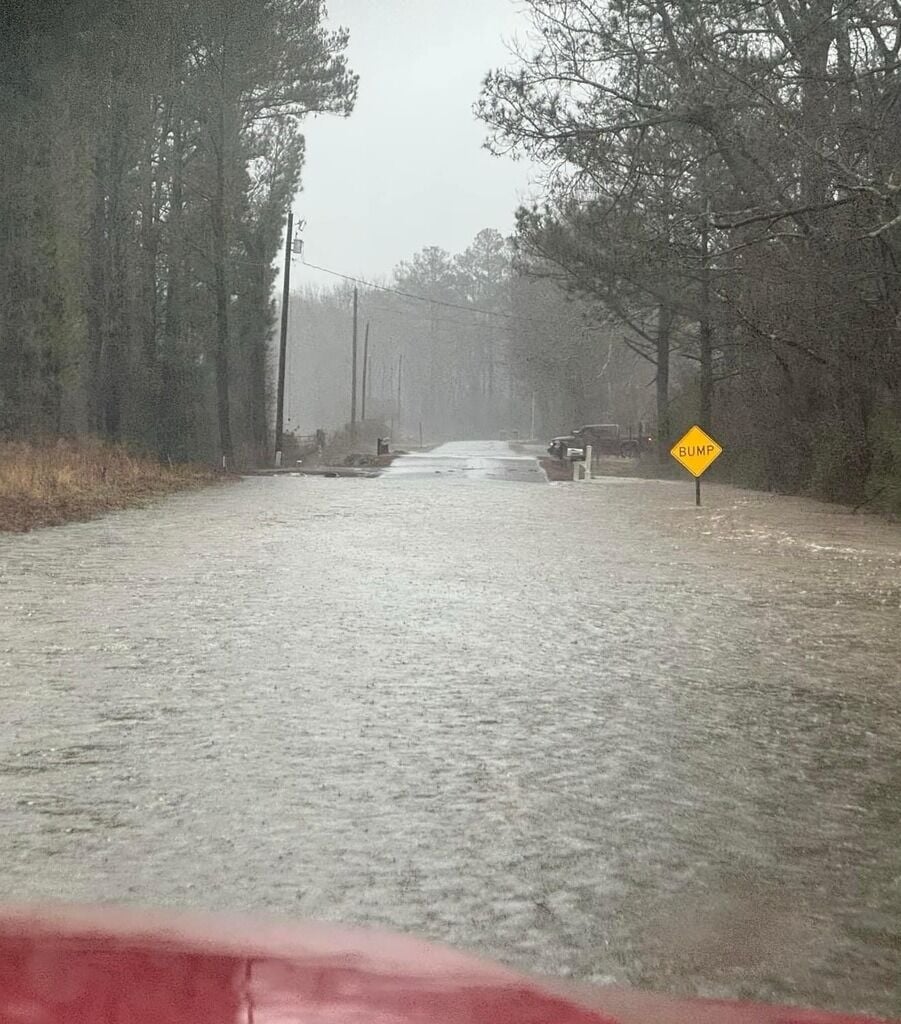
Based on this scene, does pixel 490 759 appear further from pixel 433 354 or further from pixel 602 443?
pixel 433 354

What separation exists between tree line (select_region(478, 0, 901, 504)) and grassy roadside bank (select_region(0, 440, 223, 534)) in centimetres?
936

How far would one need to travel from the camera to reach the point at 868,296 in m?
24.7

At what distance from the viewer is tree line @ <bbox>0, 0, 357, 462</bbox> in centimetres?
3359

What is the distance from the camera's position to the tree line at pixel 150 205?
33.6m

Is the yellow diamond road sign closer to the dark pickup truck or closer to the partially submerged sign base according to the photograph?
the partially submerged sign base

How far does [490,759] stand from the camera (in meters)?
6.04

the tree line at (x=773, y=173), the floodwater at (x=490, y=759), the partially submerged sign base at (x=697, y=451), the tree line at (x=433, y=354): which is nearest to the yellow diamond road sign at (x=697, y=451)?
the partially submerged sign base at (x=697, y=451)

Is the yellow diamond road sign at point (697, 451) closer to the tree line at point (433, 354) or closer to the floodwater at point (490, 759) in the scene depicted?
the floodwater at point (490, 759)

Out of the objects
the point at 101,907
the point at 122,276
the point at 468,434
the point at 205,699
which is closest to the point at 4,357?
the point at 122,276

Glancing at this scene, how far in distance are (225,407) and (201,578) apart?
31802 mm

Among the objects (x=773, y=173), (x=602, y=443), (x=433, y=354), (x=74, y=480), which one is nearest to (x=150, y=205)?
(x=74, y=480)

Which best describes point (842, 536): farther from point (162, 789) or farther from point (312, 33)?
point (312, 33)

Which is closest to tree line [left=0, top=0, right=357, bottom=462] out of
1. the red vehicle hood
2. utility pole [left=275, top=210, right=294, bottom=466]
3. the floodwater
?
utility pole [left=275, top=210, right=294, bottom=466]

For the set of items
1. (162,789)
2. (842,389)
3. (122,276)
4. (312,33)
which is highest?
(312,33)
